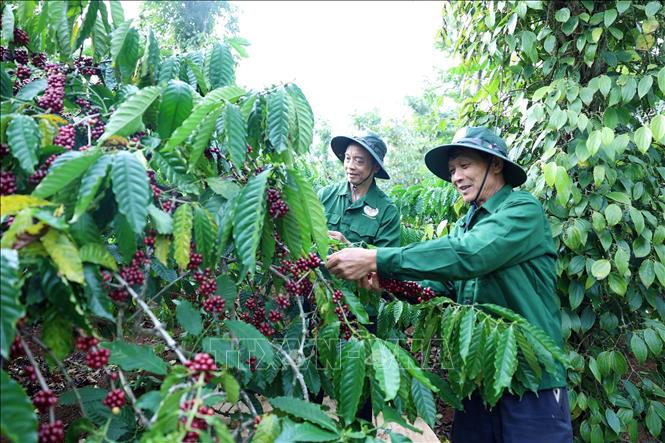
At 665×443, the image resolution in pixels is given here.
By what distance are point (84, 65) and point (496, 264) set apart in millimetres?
1401

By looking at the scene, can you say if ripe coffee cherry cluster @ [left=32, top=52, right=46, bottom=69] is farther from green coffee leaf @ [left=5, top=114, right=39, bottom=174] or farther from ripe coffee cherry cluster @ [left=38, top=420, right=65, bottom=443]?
ripe coffee cherry cluster @ [left=38, top=420, right=65, bottom=443]

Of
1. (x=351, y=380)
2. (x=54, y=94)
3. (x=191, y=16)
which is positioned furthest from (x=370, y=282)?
(x=191, y=16)

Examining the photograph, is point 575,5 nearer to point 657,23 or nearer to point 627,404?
point 657,23

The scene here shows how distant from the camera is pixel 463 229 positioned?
1.95 meters

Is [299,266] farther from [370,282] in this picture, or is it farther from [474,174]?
[474,174]

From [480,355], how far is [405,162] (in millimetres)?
9445

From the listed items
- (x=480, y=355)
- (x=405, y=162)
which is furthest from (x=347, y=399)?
(x=405, y=162)

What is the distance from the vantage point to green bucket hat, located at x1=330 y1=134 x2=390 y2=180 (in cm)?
262

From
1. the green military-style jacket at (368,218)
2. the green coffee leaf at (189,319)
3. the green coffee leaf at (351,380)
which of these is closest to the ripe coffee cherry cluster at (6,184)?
the green coffee leaf at (189,319)

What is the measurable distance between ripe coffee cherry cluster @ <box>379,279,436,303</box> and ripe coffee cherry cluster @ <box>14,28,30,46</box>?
132 cm

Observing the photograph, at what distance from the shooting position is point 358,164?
270cm

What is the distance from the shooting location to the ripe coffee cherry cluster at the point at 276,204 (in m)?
1.15

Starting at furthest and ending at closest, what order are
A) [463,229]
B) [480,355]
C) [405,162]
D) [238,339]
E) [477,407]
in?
1. [405,162]
2. [463,229]
3. [477,407]
4. [480,355]
5. [238,339]

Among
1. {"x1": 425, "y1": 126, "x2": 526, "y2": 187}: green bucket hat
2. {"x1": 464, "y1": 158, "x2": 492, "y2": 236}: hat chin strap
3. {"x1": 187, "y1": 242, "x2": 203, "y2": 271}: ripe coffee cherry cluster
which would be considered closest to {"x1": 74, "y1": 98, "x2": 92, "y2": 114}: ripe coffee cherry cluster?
{"x1": 187, "y1": 242, "x2": 203, "y2": 271}: ripe coffee cherry cluster
